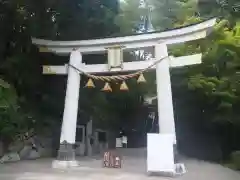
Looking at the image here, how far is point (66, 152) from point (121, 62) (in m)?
3.04

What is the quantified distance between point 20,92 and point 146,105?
7.07 meters

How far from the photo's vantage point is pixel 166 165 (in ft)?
26.1

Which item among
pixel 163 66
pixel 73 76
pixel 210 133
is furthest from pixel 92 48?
pixel 210 133

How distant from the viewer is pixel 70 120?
9.78 metres

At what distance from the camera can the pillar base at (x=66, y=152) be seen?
375 inches

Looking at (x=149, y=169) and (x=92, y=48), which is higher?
(x=92, y=48)

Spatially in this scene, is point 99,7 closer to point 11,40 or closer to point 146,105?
point 11,40

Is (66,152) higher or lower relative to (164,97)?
lower

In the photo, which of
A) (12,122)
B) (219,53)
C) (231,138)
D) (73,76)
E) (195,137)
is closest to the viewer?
(73,76)

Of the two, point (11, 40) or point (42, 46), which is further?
point (11, 40)

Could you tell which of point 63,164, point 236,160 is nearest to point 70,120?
point 63,164

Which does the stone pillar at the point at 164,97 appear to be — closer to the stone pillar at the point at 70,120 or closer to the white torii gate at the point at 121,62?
the white torii gate at the point at 121,62

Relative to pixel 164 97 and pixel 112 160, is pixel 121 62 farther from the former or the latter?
pixel 112 160

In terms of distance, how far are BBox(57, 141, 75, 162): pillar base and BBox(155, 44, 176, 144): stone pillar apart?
8.73 ft
